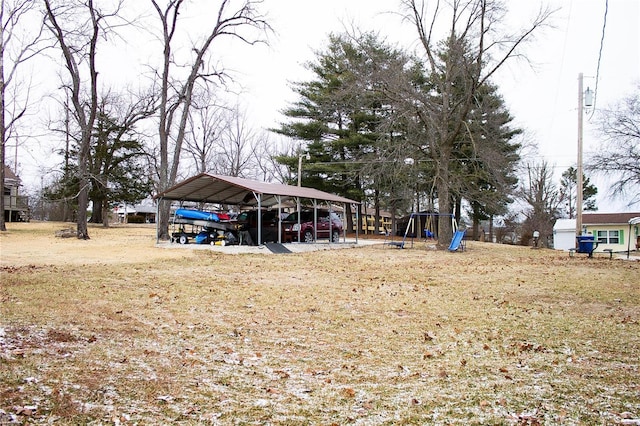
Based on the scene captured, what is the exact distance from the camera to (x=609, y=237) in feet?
109

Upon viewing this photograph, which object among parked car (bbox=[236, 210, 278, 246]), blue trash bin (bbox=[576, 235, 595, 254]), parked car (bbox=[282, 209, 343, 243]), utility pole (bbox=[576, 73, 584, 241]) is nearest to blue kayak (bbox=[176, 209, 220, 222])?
parked car (bbox=[236, 210, 278, 246])

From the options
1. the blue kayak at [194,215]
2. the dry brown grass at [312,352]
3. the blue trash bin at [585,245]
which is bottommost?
the dry brown grass at [312,352]

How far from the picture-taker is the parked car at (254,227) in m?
19.0

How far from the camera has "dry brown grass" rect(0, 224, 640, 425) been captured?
3.18 metres

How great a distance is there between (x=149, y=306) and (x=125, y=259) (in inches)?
299

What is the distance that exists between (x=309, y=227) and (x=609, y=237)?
2359cm

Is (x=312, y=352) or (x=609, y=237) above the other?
(x=609, y=237)

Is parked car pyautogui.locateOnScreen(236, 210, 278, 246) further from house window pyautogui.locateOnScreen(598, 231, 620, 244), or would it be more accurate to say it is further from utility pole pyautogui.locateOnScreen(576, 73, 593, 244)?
house window pyautogui.locateOnScreen(598, 231, 620, 244)

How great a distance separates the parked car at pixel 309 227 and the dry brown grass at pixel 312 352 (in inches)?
460

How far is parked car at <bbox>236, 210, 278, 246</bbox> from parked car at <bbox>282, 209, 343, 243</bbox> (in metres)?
0.70

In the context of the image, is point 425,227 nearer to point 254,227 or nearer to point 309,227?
point 309,227

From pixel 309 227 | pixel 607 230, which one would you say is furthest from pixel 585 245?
pixel 607 230

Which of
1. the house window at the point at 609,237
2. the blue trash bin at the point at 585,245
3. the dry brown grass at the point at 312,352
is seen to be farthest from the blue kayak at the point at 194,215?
the house window at the point at 609,237

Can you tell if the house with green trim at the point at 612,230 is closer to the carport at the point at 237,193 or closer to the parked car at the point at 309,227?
the parked car at the point at 309,227
